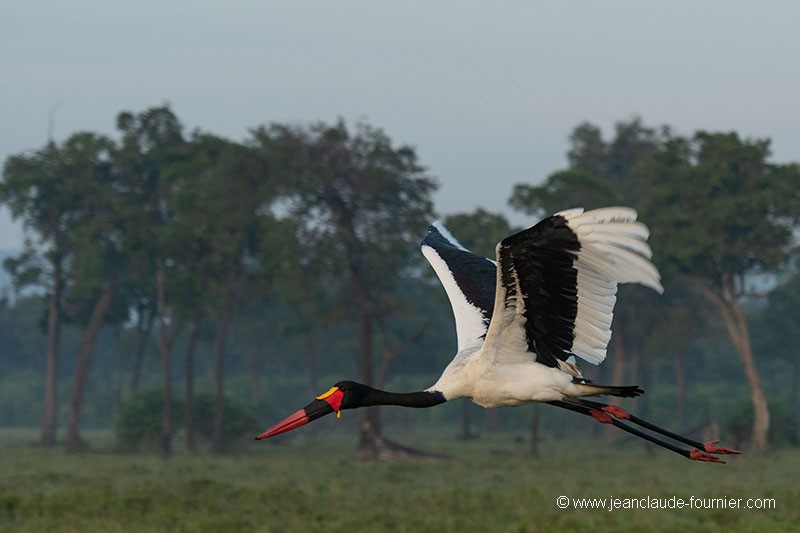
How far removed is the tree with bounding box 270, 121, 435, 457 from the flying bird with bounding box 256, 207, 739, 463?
22411 mm

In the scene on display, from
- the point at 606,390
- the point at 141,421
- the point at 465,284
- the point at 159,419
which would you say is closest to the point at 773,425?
the point at 159,419

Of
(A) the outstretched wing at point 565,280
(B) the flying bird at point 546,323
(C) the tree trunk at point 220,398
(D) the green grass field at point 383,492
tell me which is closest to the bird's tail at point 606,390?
(B) the flying bird at point 546,323

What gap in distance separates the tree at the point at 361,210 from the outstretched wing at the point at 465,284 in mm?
20704

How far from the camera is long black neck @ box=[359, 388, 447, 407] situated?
352 inches

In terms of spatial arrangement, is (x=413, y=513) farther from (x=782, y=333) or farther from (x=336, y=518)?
(x=782, y=333)

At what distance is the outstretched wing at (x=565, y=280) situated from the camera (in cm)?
694

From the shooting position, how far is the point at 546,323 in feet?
27.3

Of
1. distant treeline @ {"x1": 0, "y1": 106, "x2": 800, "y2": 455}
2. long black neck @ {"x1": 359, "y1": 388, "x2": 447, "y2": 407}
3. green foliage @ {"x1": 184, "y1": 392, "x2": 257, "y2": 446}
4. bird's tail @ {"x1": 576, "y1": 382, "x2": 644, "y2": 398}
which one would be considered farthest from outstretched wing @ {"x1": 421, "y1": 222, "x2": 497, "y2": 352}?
green foliage @ {"x1": 184, "y1": 392, "x2": 257, "y2": 446}

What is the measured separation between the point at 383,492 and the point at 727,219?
1578cm

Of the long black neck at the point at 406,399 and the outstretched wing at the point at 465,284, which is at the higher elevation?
the outstretched wing at the point at 465,284

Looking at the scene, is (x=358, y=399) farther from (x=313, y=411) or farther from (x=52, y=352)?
(x=52, y=352)

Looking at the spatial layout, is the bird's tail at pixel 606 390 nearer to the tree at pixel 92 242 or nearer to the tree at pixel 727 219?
the tree at pixel 727 219

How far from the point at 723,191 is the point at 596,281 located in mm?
26124

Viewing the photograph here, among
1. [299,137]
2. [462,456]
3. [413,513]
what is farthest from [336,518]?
[299,137]
